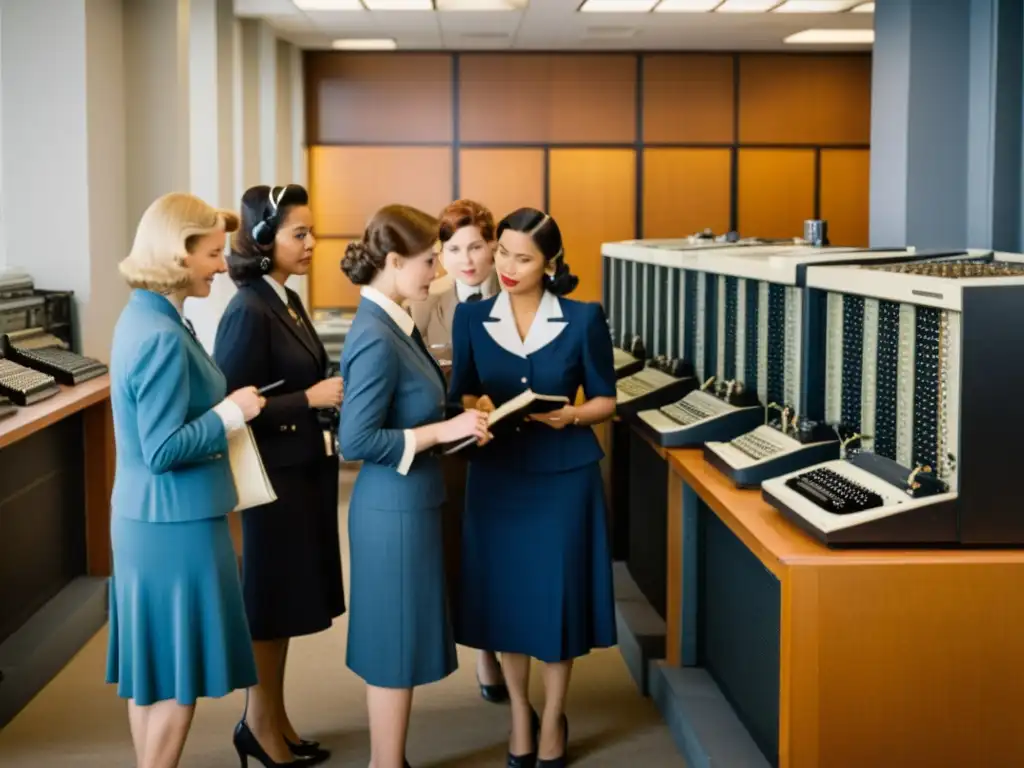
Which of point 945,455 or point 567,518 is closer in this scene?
point 945,455

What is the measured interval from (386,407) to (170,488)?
0.49m

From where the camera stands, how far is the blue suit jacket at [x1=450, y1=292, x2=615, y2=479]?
130 inches

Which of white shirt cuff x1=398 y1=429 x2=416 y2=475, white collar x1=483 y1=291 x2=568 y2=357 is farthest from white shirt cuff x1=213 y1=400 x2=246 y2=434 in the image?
white collar x1=483 y1=291 x2=568 y2=357

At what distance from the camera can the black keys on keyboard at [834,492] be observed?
2598 mm

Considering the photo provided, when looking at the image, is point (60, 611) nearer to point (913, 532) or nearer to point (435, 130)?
point (913, 532)

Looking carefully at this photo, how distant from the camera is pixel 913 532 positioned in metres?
2.53

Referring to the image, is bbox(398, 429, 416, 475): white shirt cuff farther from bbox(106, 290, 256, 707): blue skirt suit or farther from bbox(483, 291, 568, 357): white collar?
bbox(483, 291, 568, 357): white collar

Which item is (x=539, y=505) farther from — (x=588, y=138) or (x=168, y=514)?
(x=588, y=138)

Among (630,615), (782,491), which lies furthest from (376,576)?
(630,615)

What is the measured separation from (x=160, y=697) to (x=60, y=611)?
2.03m

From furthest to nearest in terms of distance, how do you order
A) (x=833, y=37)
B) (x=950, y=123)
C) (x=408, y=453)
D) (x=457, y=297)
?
(x=833, y=37) → (x=950, y=123) → (x=457, y=297) → (x=408, y=453)

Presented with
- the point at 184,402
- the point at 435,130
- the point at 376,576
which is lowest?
the point at 376,576

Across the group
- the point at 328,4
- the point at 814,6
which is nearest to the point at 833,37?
the point at 814,6

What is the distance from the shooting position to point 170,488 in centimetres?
269
